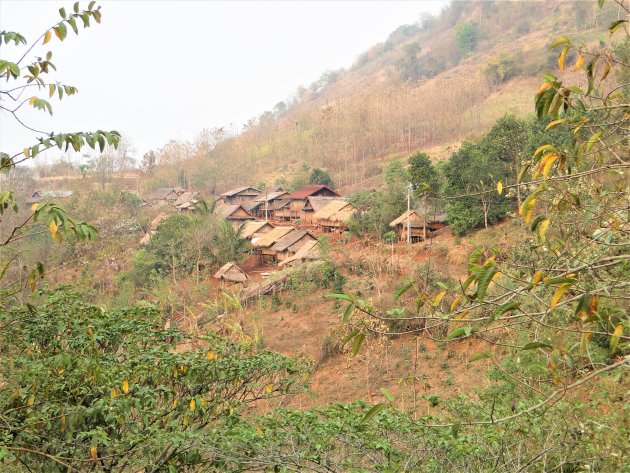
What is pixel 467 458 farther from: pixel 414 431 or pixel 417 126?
pixel 417 126

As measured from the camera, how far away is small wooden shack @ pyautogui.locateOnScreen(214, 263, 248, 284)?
62.2 ft

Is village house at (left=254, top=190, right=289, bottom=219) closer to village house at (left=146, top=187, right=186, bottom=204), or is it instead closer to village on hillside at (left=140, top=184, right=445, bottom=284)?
village on hillside at (left=140, top=184, right=445, bottom=284)

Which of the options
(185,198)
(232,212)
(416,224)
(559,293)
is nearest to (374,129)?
(185,198)

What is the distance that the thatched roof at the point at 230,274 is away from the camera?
62.1 ft

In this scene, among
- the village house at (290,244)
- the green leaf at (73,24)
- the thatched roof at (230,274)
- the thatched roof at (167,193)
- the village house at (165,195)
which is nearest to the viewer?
the green leaf at (73,24)

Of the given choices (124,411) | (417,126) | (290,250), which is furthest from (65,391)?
(417,126)

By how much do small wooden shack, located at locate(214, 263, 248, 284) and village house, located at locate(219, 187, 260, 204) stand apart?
15284 millimetres

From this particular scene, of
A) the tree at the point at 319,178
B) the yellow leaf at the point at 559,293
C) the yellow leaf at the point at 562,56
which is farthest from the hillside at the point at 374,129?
the yellow leaf at the point at 559,293

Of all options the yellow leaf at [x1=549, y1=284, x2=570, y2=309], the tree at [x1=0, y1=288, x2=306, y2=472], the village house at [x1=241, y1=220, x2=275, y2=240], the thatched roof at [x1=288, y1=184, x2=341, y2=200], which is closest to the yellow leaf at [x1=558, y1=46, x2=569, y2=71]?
the yellow leaf at [x1=549, y1=284, x2=570, y2=309]

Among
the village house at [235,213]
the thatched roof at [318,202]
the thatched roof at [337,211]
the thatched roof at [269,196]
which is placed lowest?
the thatched roof at [337,211]

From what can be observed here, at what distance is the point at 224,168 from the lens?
43062mm

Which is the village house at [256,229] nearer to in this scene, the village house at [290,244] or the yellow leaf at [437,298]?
the village house at [290,244]

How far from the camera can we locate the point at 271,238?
73.5 feet

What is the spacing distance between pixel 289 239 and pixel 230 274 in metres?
3.25
